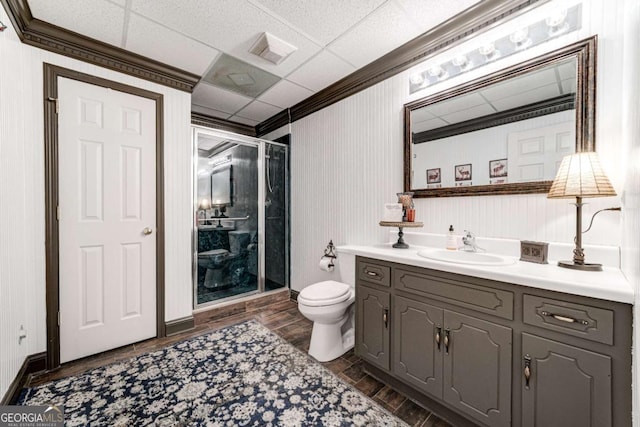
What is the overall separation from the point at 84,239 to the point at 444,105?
9.75 ft

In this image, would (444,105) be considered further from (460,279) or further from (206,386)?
Result: (206,386)

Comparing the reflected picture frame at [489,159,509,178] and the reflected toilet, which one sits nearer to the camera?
the reflected picture frame at [489,159,509,178]

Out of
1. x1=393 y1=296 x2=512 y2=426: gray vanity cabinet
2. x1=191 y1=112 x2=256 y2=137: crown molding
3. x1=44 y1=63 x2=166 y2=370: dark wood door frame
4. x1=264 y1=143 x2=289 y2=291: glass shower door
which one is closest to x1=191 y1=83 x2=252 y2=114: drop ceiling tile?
x1=191 y1=112 x2=256 y2=137: crown molding

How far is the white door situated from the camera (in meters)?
2.03

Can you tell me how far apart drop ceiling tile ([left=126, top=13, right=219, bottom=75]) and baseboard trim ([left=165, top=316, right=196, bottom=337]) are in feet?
7.79

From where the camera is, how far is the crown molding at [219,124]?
3.63m

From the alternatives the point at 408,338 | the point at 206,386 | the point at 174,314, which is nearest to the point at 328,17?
the point at 408,338

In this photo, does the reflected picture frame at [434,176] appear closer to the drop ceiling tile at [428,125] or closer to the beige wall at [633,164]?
the drop ceiling tile at [428,125]

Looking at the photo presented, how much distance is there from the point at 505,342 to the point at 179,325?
261 centimetres

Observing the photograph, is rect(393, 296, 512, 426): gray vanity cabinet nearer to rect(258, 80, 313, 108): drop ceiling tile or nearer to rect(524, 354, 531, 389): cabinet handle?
rect(524, 354, 531, 389): cabinet handle

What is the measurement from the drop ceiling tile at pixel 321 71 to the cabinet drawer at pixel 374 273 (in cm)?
178

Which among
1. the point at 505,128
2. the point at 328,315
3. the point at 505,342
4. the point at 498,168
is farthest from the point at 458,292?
the point at 505,128

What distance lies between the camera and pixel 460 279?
53.8 inches

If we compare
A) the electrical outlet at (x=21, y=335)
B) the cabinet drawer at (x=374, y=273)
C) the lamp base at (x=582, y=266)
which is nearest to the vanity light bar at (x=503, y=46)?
the lamp base at (x=582, y=266)
